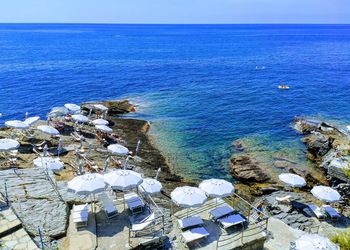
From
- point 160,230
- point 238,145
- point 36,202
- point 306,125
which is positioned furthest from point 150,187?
point 306,125

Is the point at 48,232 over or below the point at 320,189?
over

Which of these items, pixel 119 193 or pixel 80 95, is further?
pixel 80 95

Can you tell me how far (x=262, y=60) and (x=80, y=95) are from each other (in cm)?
6429

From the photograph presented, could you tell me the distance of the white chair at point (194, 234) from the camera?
14.1 metres

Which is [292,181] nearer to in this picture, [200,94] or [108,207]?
[108,207]

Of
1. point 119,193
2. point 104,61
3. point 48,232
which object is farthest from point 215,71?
point 48,232

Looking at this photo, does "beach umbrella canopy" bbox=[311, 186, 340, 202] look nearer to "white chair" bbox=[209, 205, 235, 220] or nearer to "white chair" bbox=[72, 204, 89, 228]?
"white chair" bbox=[209, 205, 235, 220]

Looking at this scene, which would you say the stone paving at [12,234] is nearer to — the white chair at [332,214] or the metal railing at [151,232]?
the metal railing at [151,232]

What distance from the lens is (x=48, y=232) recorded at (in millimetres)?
13430

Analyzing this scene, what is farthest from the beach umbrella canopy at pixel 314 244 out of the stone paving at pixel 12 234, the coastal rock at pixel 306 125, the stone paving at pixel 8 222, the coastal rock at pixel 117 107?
the coastal rock at pixel 117 107

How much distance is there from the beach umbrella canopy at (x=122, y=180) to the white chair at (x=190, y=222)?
9.70 feet

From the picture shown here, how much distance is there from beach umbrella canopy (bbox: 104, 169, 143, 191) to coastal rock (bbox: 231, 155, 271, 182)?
46.5 ft

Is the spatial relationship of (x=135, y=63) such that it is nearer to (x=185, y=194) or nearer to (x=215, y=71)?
(x=215, y=71)

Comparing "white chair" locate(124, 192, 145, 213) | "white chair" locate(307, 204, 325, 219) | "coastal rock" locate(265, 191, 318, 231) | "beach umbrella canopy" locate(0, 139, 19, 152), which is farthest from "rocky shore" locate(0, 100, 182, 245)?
"white chair" locate(307, 204, 325, 219)
